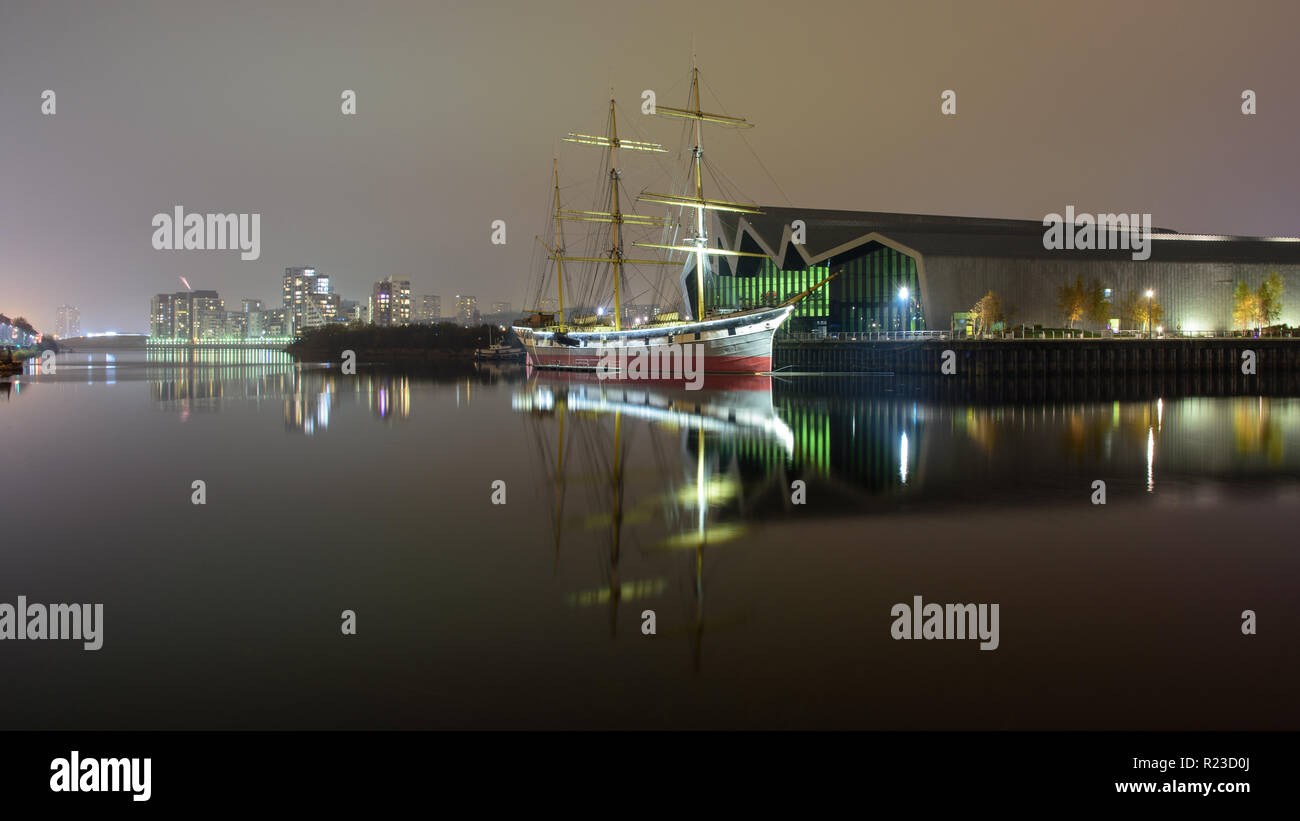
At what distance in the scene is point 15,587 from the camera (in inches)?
391

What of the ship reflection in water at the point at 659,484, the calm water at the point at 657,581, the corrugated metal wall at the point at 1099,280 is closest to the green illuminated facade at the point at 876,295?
the corrugated metal wall at the point at 1099,280

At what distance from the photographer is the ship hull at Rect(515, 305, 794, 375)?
177 feet

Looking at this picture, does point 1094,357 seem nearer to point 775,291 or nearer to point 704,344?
point 704,344

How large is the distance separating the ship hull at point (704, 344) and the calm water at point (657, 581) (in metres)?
31.2

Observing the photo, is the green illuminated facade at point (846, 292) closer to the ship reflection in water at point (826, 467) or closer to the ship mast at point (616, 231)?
the ship mast at point (616, 231)

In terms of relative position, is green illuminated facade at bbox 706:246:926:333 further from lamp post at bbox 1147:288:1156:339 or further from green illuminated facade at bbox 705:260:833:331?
lamp post at bbox 1147:288:1156:339

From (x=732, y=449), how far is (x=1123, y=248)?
7555cm

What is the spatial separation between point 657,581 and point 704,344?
47563 mm

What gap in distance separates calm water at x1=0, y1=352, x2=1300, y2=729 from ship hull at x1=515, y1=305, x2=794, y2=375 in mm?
31233

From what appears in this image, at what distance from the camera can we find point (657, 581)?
390 inches

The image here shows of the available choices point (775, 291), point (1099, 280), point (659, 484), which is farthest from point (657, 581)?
point (775, 291)

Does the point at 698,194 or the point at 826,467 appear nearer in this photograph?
the point at 826,467

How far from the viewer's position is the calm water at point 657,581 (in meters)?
6.68
